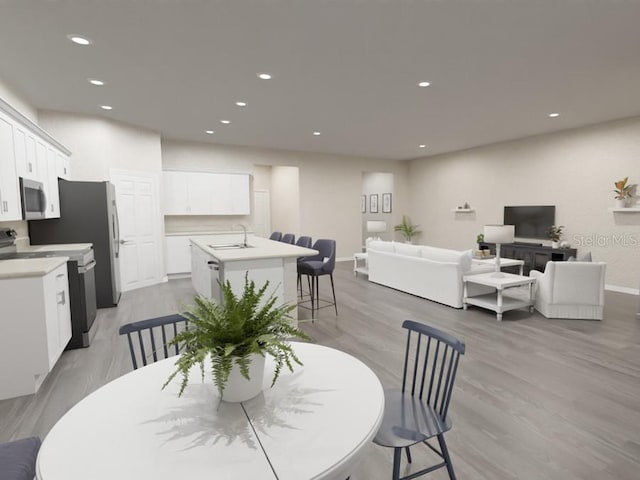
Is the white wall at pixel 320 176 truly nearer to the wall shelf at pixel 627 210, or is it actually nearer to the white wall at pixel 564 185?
the white wall at pixel 564 185

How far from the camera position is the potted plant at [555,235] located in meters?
6.48

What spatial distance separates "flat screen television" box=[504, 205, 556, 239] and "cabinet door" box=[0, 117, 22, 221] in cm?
802

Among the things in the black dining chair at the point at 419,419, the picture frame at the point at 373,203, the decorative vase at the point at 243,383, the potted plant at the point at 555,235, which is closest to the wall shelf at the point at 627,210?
the potted plant at the point at 555,235

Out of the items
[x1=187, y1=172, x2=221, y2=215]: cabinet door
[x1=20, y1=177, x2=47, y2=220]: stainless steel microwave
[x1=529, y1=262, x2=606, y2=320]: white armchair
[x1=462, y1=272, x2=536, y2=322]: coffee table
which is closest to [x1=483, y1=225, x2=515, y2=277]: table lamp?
[x1=462, y1=272, x2=536, y2=322]: coffee table

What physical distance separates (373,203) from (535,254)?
481 cm

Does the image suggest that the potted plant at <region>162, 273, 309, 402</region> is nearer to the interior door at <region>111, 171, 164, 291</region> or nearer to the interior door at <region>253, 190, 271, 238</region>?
the interior door at <region>111, 171, 164, 291</region>

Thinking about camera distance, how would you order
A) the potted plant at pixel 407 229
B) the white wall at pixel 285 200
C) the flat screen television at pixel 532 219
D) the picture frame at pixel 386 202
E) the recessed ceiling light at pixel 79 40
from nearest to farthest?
the recessed ceiling light at pixel 79 40 → the flat screen television at pixel 532 219 → the white wall at pixel 285 200 → the potted plant at pixel 407 229 → the picture frame at pixel 386 202

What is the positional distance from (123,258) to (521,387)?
19.0ft

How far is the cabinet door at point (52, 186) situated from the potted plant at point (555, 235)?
25.9ft

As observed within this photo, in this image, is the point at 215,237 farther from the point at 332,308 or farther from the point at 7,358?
the point at 7,358

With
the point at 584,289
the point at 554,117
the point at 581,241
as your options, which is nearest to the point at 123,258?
the point at 584,289

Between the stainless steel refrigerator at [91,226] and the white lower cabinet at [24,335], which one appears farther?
the stainless steel refrigerator at [91,226]

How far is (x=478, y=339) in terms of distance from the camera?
358 centimetres

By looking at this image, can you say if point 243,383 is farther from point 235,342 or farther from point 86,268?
point 86,268
